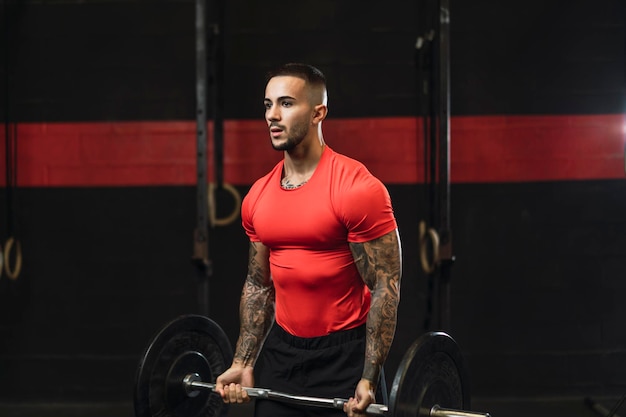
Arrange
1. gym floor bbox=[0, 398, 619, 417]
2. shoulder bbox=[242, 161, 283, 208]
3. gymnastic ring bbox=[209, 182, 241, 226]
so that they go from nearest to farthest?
shoulder bbox=[242, 161, 283, 208], gym floor bbox=[0, 398, 619, 417], gymnastic ring bbox=[209, 182, 241, 226]

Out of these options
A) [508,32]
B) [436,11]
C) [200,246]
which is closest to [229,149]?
[200,246]

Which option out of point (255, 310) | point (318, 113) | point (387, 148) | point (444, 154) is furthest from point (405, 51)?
point (255, 310)

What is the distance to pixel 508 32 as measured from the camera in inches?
172

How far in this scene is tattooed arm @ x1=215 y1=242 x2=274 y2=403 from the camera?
2.36 metres

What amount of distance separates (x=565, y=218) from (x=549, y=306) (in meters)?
0.49

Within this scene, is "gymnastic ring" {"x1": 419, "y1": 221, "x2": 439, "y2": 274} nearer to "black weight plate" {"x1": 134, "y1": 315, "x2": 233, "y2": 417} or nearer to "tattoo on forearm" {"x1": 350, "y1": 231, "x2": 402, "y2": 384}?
"black weight plate" {"x1": 134, "y1": 315, "x2": 233, "y2": 417}

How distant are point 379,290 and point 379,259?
3.3 inches

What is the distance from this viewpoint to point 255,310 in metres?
2.40

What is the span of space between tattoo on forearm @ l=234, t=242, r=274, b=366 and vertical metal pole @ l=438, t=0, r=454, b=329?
1.59 meters

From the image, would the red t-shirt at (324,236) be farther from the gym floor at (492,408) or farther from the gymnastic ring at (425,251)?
the gym floor at (492,408)

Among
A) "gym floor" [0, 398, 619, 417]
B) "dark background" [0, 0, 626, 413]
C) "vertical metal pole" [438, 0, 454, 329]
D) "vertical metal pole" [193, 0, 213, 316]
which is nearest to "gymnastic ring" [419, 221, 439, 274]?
"dark background" [0, 0, 626, 413]

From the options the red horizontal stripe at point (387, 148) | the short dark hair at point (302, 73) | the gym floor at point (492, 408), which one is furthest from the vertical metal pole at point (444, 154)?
the short dark hair at point (302, 73)

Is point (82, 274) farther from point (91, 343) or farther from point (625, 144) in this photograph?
point (625, 144)

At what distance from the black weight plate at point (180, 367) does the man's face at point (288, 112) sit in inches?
28.7
